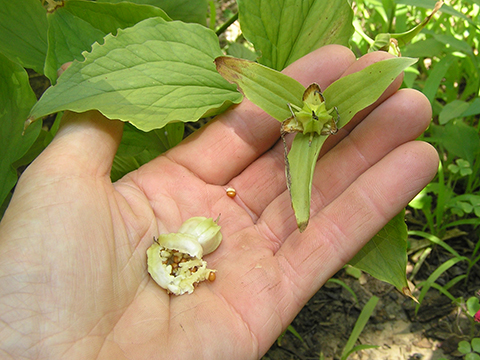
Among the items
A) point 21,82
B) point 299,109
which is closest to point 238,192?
point 299,109

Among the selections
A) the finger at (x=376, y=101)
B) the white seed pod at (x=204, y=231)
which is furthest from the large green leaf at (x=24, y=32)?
the finger at (x=376, y=101)

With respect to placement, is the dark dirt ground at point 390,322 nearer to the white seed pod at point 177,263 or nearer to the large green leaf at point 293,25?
the white seed pod at point 177,263

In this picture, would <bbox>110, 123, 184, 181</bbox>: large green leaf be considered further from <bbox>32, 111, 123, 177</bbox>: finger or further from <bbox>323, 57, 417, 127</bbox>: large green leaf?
<bbox>323, 57, 417, 127</bbox>: large green leaf

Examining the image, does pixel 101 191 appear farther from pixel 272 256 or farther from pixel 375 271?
pixel 375 271

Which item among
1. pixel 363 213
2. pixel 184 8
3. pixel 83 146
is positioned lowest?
pixel 363 213

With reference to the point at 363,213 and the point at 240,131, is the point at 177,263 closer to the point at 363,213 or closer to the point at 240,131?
the point at 240,131

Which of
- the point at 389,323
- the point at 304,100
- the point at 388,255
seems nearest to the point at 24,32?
the point at 304,100
